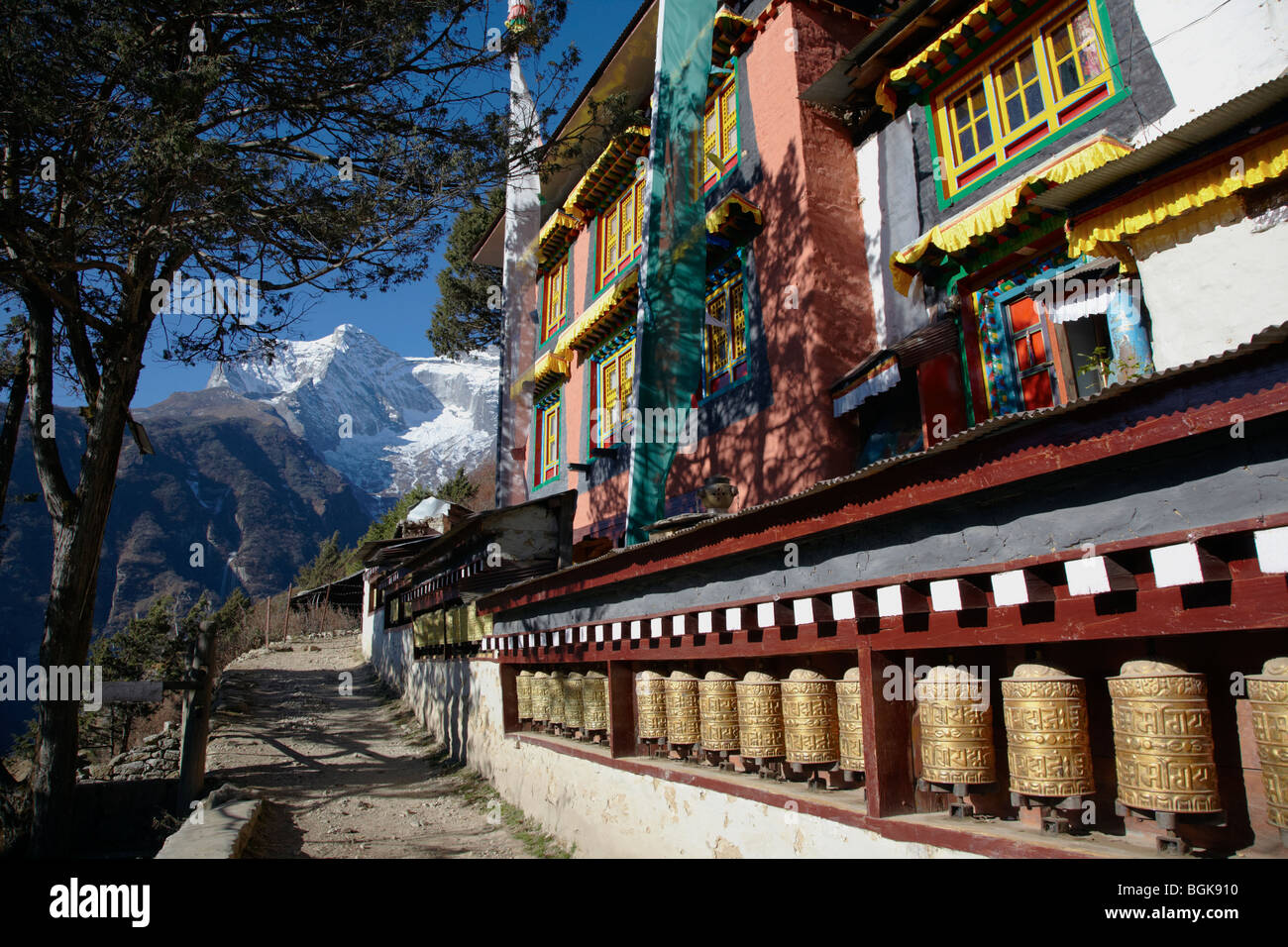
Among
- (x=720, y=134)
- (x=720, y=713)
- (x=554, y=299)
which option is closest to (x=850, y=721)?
(x=720, y=713)

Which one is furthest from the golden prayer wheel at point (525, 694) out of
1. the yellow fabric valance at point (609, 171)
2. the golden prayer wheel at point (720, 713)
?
the yellow fabric valance at point (609, 171)

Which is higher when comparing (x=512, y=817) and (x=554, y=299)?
(x=554, y=299)

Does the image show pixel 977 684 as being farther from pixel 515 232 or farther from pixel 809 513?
pixel 515 232

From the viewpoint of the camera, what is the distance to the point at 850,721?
4.47m

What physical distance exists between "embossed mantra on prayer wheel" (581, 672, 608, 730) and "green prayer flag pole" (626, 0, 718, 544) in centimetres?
357

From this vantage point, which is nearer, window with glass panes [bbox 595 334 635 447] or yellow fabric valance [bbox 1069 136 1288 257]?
yellow fabric valance [bbox 1069 136 1288 257]

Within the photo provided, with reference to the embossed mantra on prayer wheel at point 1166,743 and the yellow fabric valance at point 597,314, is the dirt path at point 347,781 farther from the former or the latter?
the yellow fabric valance at point 597,314

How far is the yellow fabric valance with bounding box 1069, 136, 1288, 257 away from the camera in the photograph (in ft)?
21.1

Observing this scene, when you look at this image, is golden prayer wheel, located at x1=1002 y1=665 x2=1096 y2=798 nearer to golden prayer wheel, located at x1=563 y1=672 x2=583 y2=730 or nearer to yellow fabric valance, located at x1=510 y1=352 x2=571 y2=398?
golden prayer wheel, located at x1=563 y1=672 x2=583 y2=730

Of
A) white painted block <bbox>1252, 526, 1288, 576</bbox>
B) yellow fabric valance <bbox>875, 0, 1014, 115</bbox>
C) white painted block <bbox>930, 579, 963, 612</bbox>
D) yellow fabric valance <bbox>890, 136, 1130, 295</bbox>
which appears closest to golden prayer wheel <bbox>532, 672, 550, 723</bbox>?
white painted block <bbox>930, 579, 963, 612</bbox>

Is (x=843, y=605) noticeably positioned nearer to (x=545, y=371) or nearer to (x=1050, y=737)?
(x=1050, y=737)

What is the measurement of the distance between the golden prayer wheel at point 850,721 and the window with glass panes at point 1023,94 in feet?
24.8

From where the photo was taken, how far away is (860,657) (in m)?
4.16

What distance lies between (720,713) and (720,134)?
11110mm
